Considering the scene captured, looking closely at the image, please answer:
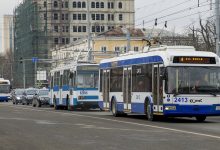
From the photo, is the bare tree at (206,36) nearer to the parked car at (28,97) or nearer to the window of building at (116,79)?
the parked car at (28,97)

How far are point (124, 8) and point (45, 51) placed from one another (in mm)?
35318

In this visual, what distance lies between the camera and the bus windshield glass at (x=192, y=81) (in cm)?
2441

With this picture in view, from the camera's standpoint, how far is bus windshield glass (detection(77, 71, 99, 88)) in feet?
131

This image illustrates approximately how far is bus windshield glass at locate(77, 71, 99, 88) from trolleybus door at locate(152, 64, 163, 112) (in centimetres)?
1426

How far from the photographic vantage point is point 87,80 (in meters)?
40.0

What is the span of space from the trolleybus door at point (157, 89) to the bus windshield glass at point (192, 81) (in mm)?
578

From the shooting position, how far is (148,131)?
770 inches

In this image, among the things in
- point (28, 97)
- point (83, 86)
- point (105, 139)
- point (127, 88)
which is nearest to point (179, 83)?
point (127, 88)

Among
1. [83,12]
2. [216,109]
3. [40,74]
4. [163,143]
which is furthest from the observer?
[83,12]

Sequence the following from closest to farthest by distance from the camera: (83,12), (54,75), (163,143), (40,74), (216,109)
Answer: (163,143)
(216,109)
(54,75)
(40,74)
(83,12)

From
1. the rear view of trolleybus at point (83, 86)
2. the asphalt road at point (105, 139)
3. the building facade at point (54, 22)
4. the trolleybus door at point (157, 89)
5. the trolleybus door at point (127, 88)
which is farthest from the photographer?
the building facade at point (54, 22)

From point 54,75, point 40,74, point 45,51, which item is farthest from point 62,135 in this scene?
point 45,51

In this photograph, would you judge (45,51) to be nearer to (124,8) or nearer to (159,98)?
(124,8)

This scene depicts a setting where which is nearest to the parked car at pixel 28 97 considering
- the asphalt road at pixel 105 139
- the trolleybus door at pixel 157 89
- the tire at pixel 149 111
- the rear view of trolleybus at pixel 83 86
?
the rear view of trolleybus at pixel 83 86
